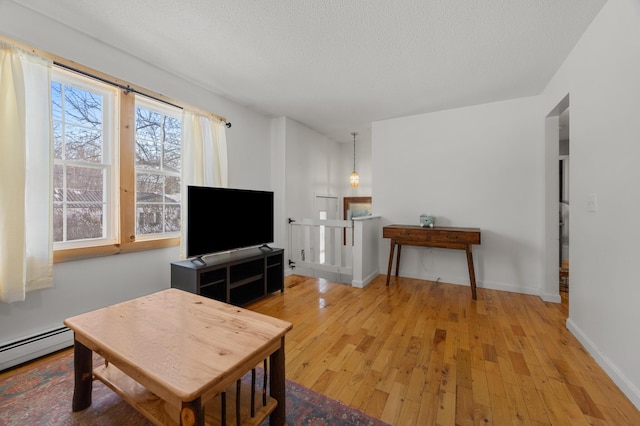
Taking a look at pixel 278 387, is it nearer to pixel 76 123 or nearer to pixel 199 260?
pixel 199 260

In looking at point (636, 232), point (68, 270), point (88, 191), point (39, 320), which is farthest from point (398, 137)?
point (39, 320)

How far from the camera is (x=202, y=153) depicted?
289cm

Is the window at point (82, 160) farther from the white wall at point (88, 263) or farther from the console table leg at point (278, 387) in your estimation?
the console table leg at point (278, 387)

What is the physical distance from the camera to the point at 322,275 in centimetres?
423

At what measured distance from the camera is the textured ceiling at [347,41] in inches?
70.2

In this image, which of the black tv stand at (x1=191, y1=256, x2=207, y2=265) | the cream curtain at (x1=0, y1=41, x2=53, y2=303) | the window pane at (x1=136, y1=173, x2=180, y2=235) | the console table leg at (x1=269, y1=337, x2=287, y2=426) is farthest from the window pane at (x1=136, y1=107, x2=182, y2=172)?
the console table leg at (x1=269, y1=337, x2=287, y2=426)

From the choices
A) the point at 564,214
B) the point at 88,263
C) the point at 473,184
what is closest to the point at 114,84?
the point at 88,263

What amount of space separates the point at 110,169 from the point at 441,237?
350cm

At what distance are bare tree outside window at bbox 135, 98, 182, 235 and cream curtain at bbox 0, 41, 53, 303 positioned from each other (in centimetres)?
66

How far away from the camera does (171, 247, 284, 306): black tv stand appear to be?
2.41 metres

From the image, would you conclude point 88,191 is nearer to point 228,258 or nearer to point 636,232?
point 228,258

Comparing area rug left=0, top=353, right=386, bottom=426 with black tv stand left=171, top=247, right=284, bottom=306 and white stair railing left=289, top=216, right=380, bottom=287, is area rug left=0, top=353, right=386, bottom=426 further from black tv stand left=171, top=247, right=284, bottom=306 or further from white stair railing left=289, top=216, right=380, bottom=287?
white stair railing left=289, top=216, right=380, bottom=287

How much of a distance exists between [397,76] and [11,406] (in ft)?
12.3

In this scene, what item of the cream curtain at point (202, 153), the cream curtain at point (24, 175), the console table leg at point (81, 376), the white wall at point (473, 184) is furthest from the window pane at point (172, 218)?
the white wall at point (473, 184)
